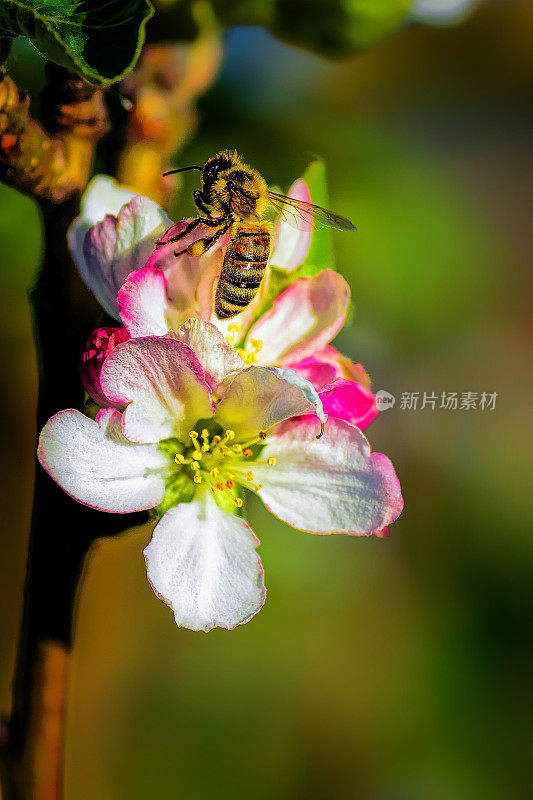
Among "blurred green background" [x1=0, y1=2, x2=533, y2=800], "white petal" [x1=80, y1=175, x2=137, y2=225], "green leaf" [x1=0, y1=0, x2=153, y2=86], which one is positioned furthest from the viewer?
"blurred green background" [x1=0, y1=2, x2=533, y2=800]

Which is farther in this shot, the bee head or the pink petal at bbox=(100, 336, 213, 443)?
the bee head

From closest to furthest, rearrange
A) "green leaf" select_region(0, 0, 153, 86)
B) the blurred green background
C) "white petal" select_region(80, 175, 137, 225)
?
"green leaf" select_region(0, 0, 153, 86)
"white petal" select_region(80, 175, 137, 225)
the blurred green background

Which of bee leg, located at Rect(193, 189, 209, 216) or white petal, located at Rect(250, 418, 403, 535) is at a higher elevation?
bee leg, located at Rect(193, 189, 209, 216)

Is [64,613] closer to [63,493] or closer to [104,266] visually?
[63,493]

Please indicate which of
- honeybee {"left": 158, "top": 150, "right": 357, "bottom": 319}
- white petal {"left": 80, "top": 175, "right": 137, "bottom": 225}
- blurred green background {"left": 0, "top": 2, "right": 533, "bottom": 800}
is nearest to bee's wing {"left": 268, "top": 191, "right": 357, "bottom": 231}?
honeybee {"left": 158, "top": 150, "right": 357, "bottom": 319}

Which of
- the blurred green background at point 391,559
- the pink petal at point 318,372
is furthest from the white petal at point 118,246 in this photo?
the blurred green background at point 391,559

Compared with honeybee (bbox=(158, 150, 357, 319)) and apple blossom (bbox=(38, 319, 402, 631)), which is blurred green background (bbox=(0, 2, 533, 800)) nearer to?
honeybee (bbox=(158, 150, 357, 319))
